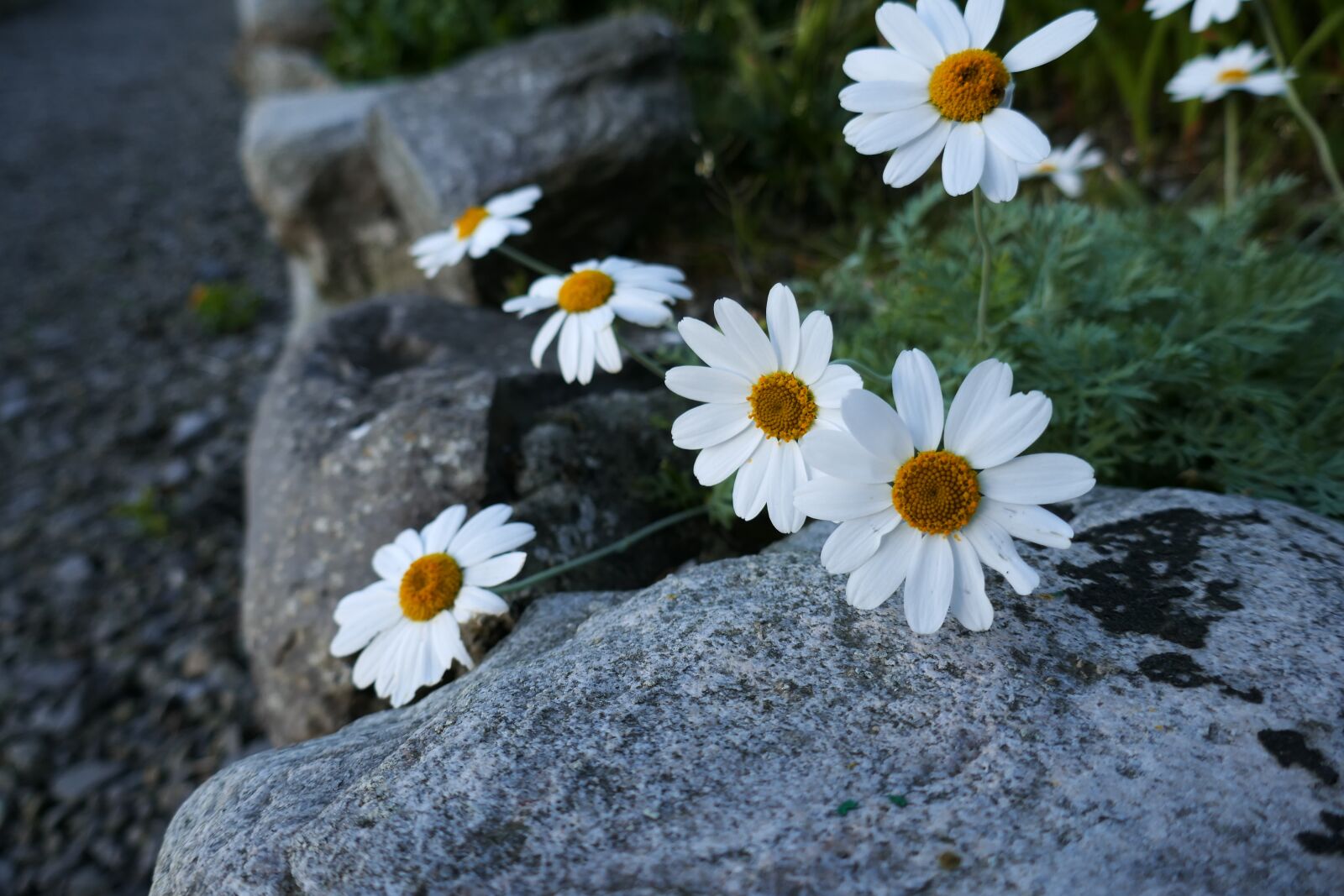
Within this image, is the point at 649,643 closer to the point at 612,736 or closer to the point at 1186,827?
the point at 612,736

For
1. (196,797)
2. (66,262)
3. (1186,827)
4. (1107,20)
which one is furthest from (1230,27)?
(66,262)

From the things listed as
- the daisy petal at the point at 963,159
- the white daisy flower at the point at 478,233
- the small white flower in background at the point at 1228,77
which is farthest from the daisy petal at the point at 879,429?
the small white flower in background at the point at 1228,77

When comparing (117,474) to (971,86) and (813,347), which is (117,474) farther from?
(971,86)

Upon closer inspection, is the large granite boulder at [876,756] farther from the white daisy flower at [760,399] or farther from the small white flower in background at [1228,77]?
the small white flower in background at [1228,77]

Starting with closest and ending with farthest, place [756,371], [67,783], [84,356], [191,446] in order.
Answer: [756,371] → [67,783] → [191,446] → [84,356]

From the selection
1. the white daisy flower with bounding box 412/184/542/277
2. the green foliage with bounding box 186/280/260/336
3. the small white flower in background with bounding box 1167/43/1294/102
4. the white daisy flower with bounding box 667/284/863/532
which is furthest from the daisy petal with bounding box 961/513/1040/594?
the green foliage with bounding box 186/280/260/336

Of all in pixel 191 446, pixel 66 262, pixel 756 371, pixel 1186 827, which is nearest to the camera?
pixel 1186 827
